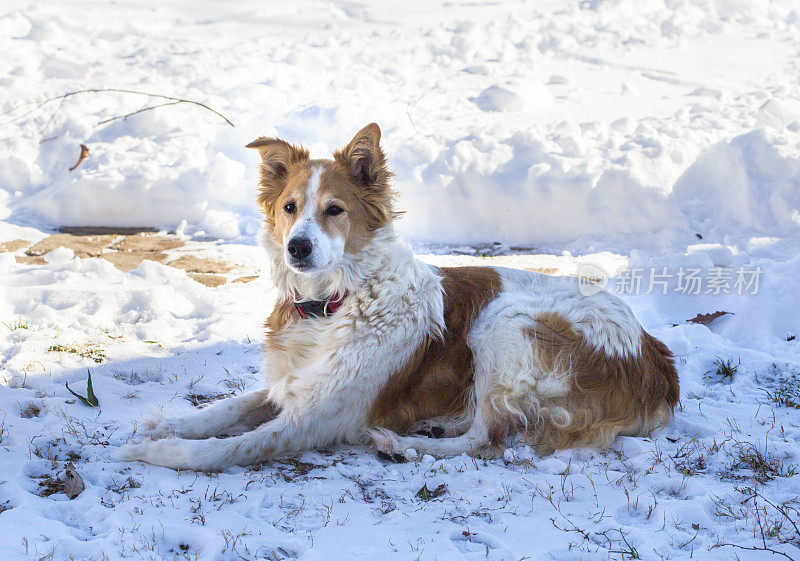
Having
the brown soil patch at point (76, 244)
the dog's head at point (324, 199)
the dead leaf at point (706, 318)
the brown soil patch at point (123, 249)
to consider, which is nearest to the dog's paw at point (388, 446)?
the dog's head at point (324, 199)

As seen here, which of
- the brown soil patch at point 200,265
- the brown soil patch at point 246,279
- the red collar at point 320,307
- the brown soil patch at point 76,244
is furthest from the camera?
the brown soil patch at point 76,244

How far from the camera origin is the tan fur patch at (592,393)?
11.7ft

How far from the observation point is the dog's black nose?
11.6 ft

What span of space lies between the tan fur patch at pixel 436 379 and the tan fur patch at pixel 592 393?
43 centimetres

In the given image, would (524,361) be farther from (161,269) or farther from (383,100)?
(383,100)

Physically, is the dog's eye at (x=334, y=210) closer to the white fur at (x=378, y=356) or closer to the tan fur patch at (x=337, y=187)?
the tan fur patch at (x=337, y=187)

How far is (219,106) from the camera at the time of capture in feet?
39.2

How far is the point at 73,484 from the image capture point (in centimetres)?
288

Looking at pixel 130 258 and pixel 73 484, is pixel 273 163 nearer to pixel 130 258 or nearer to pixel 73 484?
pixel 73 484

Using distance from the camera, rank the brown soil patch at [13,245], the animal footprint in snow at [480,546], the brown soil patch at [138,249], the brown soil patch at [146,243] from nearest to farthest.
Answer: the animal footprint in snow at [480,546] < the brown soil patch at [138,249] < the brown soil patch at [13,245] < the brown soil patch at [146,243]

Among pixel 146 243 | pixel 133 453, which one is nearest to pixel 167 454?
pixel 133 453

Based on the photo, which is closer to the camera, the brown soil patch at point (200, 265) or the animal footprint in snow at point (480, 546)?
the animal footprint in snow at point (480, 546)

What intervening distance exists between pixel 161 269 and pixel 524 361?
4.34 metres

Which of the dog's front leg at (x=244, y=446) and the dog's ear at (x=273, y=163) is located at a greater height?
the dog's ear at (x=273, y=163)
